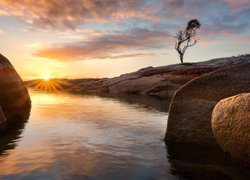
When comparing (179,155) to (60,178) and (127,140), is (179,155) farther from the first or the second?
→ (60,178)

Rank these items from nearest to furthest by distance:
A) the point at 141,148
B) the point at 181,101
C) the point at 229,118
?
the point at 229,118, the point at 141,148, the point at 181,101

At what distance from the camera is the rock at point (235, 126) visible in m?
6.99

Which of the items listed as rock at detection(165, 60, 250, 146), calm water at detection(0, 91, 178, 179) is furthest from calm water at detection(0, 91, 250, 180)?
rock at detection(165, 60, 250, 146)

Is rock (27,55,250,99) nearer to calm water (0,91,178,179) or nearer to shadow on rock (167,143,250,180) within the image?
calm water (0,91,178,179)

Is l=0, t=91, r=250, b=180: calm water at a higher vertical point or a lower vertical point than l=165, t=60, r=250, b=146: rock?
lower

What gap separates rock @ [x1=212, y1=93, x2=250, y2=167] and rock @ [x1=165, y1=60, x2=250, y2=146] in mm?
1699

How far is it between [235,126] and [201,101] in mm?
2927

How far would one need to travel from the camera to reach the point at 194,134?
9.91 metres

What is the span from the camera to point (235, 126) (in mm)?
7230

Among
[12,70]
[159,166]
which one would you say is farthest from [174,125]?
[12,70]

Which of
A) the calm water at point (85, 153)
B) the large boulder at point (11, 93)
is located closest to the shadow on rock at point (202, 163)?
the calm water at point (85, 153)

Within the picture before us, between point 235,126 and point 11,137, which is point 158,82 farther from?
point 235,126

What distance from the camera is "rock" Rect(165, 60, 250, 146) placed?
9805 mm

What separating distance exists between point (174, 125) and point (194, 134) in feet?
2.60
